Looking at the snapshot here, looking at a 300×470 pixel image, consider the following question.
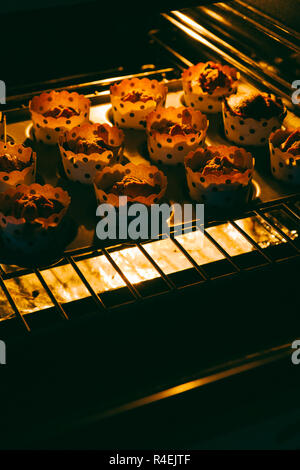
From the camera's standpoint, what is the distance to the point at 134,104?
1.99m

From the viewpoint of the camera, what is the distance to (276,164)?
1764mm

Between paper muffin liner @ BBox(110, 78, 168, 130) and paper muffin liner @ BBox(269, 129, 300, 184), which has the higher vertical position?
paper muffin liner @ BBox(110, 78, 168, 130)

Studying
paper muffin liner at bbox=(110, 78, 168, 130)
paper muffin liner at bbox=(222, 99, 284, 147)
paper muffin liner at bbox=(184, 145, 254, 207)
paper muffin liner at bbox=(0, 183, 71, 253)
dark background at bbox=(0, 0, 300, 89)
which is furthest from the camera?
paper muffin liner at bbox=(110, 78, 168, 130)

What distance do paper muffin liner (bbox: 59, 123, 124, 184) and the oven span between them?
0.16 ft

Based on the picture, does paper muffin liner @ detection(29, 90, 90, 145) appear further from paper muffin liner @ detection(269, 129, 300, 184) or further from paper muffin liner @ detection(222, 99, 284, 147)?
paper muffin liner @ detection(269, 129, 300, 184)

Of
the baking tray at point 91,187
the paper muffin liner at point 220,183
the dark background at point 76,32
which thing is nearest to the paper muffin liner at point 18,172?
the baking tray at point 91,187

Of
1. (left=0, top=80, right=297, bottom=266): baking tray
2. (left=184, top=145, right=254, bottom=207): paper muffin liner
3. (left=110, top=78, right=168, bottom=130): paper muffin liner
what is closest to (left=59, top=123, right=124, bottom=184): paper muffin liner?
(left=0, top=80, right=297, bottom=266): baking tray

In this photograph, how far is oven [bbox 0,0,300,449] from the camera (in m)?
1.21

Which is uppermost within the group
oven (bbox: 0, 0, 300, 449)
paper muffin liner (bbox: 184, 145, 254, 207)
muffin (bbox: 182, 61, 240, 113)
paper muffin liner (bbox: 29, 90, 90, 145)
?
muffin (bbox: 182, 61, 240, 113)

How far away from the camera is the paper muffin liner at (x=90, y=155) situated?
175cm

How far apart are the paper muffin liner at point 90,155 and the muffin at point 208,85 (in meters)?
0.41
